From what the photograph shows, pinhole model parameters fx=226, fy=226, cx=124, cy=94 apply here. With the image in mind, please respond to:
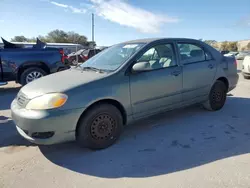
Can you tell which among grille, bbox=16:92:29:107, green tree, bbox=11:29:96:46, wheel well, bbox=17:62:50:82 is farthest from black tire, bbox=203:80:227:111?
green tree, bbox=11:29:96:46

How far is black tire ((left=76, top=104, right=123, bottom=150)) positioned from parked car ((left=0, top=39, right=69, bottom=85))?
5145 millimetres

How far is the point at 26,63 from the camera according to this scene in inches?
293

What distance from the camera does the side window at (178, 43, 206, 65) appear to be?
420cm

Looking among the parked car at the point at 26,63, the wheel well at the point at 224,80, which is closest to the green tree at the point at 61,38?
the parked car at the point at 26,63

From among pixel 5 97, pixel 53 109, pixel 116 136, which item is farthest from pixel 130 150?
pixel 5 97

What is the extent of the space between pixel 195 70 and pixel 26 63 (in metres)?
5.60

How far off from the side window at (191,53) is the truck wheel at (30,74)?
5.25m

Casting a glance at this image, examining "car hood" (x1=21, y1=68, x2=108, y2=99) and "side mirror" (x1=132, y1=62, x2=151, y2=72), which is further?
"side mirror" (x1=132, y1=62, x2=151, y2=72)

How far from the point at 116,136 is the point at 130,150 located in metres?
0.30

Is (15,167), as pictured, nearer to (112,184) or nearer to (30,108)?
(30,108)

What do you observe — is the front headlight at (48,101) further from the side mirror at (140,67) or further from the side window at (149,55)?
the side window at (149,55)

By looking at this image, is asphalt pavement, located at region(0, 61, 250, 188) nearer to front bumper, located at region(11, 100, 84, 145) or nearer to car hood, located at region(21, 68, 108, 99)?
front bumper, located at region(11, 100, 84, 145)

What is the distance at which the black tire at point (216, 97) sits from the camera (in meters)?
4.71

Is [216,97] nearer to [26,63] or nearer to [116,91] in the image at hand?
[116,91]
